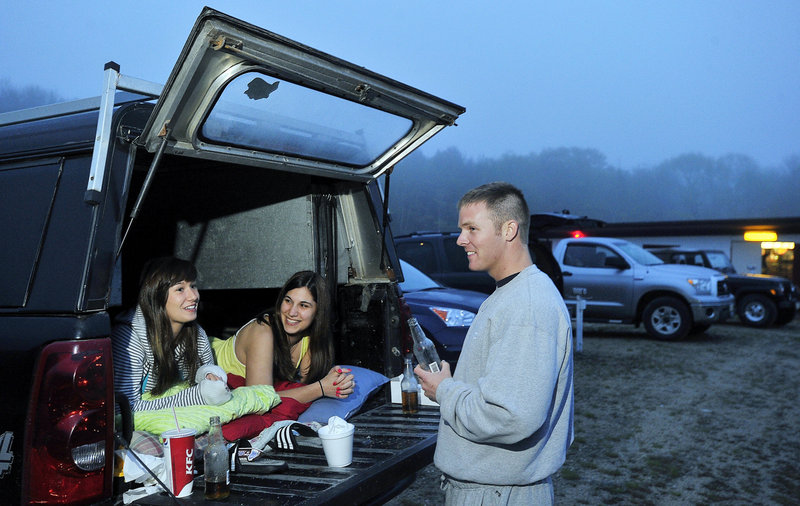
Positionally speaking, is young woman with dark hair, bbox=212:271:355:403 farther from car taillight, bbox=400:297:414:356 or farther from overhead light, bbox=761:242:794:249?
overhead light, bbox=761:242:794:249

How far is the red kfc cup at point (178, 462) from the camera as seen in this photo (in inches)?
94.0

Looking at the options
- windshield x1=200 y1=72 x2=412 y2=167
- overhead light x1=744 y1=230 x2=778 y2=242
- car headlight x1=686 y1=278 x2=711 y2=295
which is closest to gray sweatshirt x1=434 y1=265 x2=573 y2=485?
windshield x1=200 y1=72 x2=412 y2=167

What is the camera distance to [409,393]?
12.3ft

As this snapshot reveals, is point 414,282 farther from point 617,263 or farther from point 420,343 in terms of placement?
point 617,263

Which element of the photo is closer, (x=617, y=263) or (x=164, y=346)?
(x=164, y=346)

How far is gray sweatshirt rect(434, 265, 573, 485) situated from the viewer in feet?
6.52

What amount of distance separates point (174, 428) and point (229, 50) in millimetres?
1584

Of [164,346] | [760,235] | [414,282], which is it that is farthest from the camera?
[760,235]

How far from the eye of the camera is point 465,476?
2.22m

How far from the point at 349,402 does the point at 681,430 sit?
4.35 m

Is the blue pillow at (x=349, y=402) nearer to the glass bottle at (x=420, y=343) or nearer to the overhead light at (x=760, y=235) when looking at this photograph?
the glass bottle at (x=420, y=343)

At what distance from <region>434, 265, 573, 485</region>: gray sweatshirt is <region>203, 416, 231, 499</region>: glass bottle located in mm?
790

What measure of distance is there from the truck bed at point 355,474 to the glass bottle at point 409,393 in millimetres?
199

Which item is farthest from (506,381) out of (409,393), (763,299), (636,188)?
(636,188)
